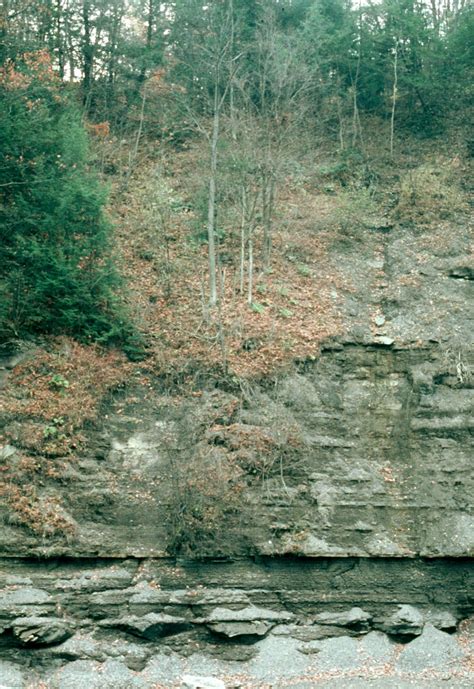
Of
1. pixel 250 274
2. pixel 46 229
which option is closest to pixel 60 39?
pixel 46 229

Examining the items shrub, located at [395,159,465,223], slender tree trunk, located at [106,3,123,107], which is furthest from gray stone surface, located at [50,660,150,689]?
slender tree trunk, located at [106,3,123,107]

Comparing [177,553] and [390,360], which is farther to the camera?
[390,360]

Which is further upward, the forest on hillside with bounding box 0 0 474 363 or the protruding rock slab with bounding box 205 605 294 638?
the forest on hillside with bounding box 0 0 474 363

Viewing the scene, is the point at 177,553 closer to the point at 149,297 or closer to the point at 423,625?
the point at 423,625

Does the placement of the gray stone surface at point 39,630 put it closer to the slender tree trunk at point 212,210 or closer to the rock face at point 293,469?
the rock face at point 293,469

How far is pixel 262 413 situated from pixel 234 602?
4.71 meters

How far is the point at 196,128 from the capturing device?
23688 millimetres

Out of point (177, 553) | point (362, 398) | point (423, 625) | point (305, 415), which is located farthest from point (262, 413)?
A: point (423, 625)

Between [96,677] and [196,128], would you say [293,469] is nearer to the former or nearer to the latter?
[96,677]

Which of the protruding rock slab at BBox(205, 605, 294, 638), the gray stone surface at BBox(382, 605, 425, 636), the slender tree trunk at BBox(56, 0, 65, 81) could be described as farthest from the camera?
the slender tree trunk at BBox(56, 0, 65, 81)

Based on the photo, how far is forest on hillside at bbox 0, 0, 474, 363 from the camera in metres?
18.3

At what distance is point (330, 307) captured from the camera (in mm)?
21266

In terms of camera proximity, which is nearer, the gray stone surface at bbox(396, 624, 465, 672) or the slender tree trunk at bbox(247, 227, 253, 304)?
the gray stone surface at bbox(396, 624, 465, 672)

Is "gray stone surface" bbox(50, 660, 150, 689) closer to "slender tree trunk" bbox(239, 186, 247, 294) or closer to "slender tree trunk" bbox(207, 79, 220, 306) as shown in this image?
"slender tree trunk" bbox(207, 79, 220, 306)
